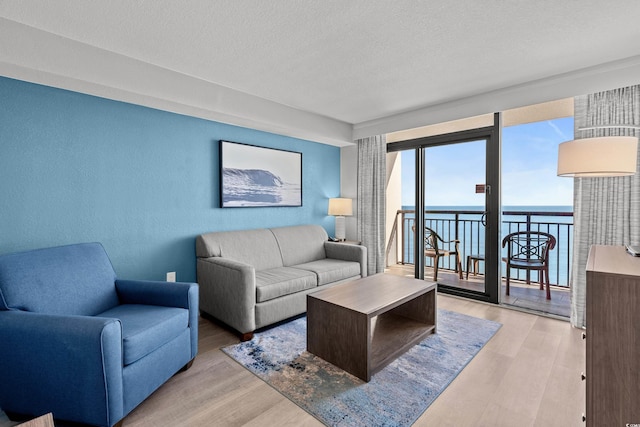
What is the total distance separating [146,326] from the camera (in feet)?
5.60

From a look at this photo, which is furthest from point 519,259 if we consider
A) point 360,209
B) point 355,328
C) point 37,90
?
point 37,90

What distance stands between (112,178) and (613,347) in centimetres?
342

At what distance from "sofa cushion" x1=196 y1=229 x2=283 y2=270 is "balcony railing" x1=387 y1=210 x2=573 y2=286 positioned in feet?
7.40

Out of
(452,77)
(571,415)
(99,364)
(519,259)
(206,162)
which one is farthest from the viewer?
(519,259)

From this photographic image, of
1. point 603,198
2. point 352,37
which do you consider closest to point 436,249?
point 603,198

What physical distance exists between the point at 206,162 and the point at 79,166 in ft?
3.71

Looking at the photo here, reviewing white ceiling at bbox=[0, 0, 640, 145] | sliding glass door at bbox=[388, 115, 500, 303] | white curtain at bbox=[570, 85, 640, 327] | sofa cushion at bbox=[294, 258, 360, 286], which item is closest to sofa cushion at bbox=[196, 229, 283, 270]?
sofa cushion at bbox=[294, 258, 360, 286]

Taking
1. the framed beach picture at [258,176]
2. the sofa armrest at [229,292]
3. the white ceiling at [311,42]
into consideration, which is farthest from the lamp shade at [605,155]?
the framed beach picture at [258,176]

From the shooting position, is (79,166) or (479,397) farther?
(79,166)

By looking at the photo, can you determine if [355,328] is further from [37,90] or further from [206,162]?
[37,90]

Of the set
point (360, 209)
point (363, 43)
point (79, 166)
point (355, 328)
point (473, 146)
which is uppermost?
point (363, 43)

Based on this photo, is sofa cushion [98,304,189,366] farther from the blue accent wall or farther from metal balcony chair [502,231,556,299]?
metal balcony chair [502,231,556,299]

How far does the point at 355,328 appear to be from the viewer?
6.48ft

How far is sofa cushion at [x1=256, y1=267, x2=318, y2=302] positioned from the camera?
2.64 meters
